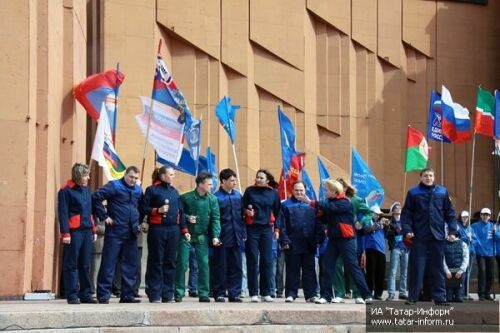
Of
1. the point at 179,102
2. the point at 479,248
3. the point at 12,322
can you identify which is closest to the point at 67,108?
the point at 179,102

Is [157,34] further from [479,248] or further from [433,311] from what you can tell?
[433,311]

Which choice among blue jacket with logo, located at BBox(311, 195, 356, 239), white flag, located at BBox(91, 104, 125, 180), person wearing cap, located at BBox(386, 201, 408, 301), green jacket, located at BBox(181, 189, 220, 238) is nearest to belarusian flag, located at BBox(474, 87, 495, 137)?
person wearing cap, located at BBox(386, 201, 408, 301)

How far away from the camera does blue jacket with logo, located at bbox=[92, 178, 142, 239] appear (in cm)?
1426

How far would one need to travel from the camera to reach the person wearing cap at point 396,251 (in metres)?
17.9

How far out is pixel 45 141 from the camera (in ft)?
55.2

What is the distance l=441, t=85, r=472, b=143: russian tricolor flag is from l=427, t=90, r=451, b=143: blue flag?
99mm

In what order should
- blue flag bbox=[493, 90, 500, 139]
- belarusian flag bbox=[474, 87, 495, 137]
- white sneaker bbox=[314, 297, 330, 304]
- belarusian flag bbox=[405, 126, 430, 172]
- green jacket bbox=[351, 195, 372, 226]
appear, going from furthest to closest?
belarusian flag bbox=[405, 126, 430, 172], belarusian flag bbox=[474, 87, 495, 137], blue flag bbox=[493, 90, 500, 139], green jacket bbox=[351, 195, 372, 226], white sneaker bbox=[314, 297, 330, 304]

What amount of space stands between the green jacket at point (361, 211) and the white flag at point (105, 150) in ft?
13.0

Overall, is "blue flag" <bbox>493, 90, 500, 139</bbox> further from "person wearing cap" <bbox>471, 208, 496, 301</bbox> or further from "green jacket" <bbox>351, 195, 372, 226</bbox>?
"green jacket" <bbox>351, 195, 372, 226</bbox>

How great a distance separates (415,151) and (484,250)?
4.61 meters

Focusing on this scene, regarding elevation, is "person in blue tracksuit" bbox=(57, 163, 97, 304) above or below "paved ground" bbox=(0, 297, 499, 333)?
above

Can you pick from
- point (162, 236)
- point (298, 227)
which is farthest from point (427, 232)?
point (162, 236)

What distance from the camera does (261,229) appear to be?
15.1m

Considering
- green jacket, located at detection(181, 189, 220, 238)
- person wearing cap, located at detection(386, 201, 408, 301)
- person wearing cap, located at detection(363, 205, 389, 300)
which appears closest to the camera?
green jacket, located at detection(181, 189, 220, 238)
